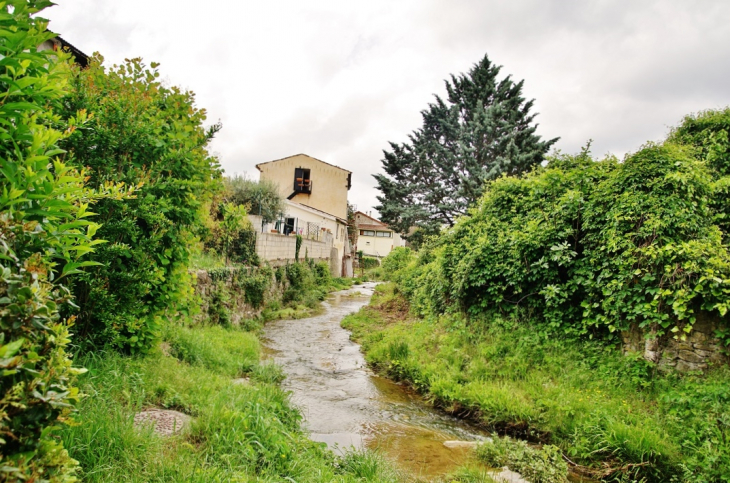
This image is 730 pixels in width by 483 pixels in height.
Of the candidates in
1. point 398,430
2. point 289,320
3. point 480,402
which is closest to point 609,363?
point 480,402

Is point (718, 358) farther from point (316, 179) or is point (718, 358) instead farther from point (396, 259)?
point (316, 179)

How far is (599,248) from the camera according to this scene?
7.19 metres

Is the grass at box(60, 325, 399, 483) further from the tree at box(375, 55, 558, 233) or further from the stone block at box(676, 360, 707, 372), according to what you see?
the tree at box(375, 55, 558, 233)

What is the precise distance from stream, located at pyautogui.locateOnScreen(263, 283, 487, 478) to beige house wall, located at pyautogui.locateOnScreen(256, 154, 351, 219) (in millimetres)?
24361

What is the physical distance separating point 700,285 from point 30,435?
730 centimetres

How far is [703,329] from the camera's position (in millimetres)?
5734

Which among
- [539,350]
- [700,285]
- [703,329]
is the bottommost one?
[539,350]

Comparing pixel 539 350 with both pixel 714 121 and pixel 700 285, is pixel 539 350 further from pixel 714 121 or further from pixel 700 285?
pixel 714 121

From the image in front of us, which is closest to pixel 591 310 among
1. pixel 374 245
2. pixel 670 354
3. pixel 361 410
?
pixel 670 354

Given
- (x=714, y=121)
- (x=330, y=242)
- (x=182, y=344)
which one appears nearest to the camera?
(x=182, y=344)

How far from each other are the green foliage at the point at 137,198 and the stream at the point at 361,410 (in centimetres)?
234

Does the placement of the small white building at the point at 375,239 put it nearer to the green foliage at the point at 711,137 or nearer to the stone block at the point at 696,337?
the green foliage at the point at 711,137

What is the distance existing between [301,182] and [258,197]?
12.4 m

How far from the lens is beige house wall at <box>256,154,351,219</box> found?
33.7m
